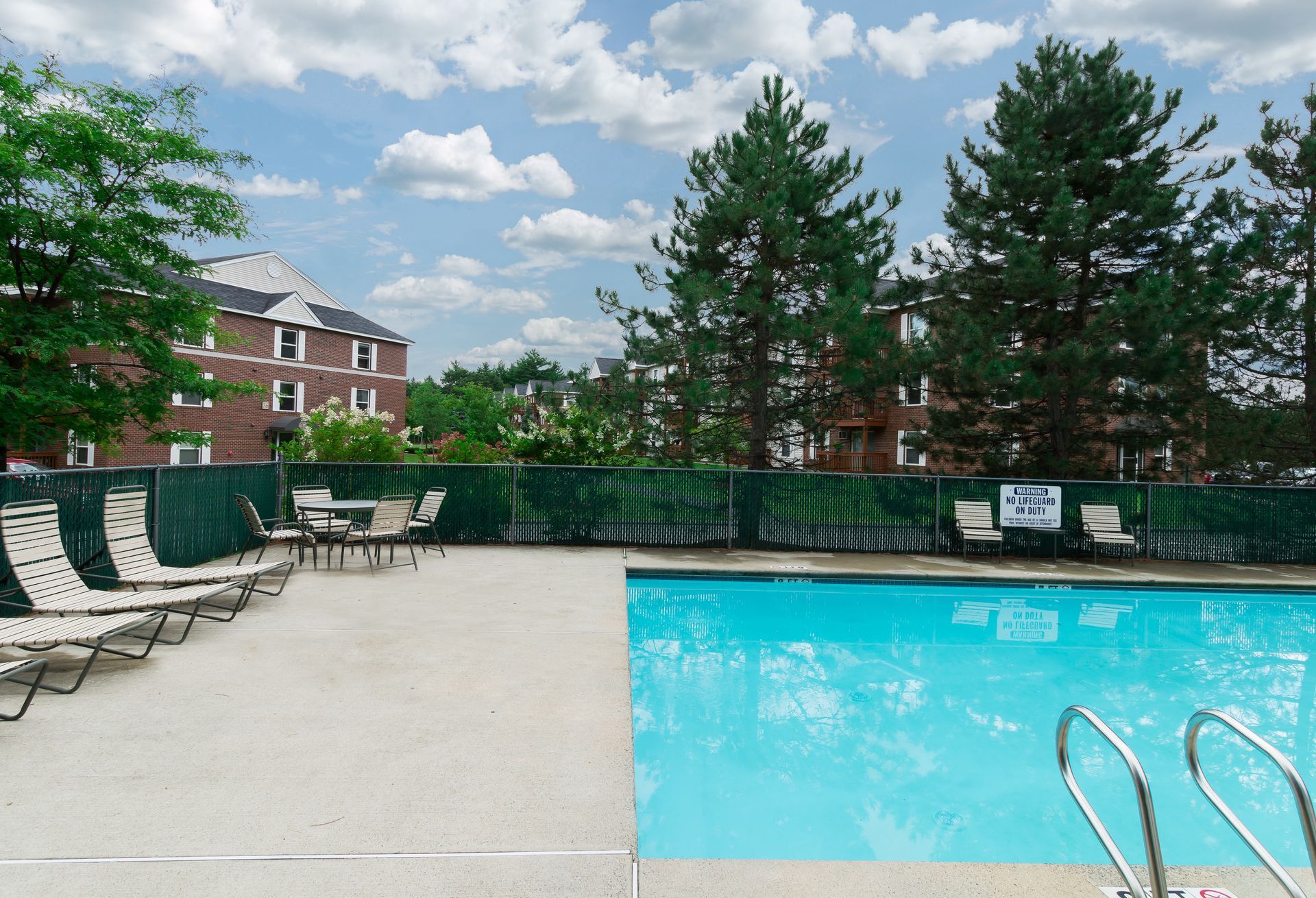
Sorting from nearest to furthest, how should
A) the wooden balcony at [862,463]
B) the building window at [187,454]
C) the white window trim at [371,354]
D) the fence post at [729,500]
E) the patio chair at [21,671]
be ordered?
the patio chair at [21,671], the fence post at [729,500], the wooden balcony at [862,463], the building window at [187,454], the white window trim at [371,354]

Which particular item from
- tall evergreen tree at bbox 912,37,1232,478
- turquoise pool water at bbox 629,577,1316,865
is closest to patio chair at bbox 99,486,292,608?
turquoise pool water at bbox 629,577,1316,865

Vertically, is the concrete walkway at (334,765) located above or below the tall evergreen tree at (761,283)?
below

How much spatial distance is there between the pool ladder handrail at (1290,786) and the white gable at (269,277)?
1501 inches

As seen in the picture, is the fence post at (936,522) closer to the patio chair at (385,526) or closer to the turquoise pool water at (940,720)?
the turquoise pool water at (940,720)

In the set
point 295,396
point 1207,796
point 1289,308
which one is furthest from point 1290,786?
point 295,396

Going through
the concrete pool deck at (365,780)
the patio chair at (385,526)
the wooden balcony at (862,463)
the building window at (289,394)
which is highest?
the building window at (289,394)

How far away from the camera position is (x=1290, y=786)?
8.21 ft

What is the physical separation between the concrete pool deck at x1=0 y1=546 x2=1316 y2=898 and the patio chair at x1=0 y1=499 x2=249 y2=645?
40 centimetres

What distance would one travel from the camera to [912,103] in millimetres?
17516

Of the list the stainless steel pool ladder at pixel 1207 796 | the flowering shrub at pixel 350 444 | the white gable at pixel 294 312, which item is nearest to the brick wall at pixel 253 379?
the white gable at pixel 294 312

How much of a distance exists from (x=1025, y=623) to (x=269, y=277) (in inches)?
1481

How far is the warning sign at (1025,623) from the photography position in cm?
896

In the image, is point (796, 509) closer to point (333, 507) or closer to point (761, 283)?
point (761, 283)

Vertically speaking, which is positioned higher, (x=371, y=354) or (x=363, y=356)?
(x=371, y=354)
